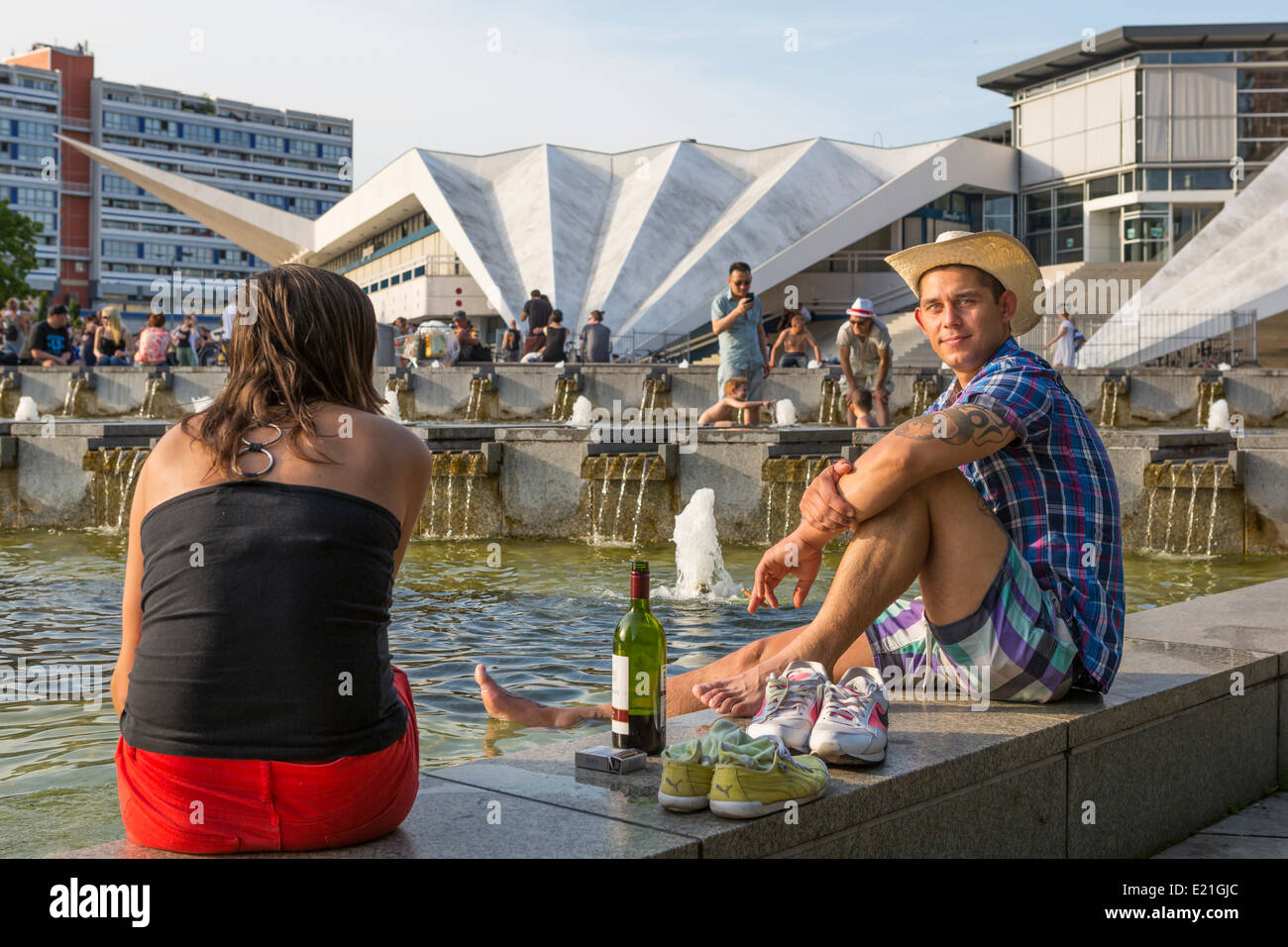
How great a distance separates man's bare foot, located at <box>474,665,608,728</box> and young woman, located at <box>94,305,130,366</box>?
2065 centimetres

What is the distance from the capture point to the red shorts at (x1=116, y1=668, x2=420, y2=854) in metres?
2.19

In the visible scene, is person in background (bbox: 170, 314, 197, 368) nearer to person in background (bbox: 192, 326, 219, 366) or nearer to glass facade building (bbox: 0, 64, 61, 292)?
person in background (bbox: 192, 326, 219, 366)

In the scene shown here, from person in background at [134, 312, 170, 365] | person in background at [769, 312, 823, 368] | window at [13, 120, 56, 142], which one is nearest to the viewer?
person in background at [134, 312, 170, 365]

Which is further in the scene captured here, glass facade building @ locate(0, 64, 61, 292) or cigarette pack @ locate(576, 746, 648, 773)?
glass facade building @ locate(0, 64, 61, 292)

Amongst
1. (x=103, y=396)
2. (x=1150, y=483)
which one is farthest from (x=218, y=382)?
(x=1150, y=483)

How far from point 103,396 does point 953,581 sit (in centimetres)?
1934

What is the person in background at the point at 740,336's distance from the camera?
41.7 ft

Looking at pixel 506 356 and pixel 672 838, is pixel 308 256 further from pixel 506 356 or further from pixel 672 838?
pixel 672 838

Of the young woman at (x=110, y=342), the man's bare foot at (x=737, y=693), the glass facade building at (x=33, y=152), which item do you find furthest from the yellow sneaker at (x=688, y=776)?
the glass facade building at (x=33, y=152)

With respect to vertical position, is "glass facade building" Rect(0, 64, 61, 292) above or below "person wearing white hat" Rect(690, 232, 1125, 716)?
above

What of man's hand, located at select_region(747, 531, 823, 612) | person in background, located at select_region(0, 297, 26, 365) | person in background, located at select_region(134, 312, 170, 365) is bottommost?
man's hand, located at select_region(747, 531, 823, 612)

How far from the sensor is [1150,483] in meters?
9.98

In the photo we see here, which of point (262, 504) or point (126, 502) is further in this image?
point (126, 502)

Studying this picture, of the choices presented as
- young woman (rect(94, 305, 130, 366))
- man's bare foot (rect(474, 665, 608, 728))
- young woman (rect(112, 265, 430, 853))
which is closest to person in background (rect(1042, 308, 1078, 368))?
young woman (rect(94, 305, 130, 366))
